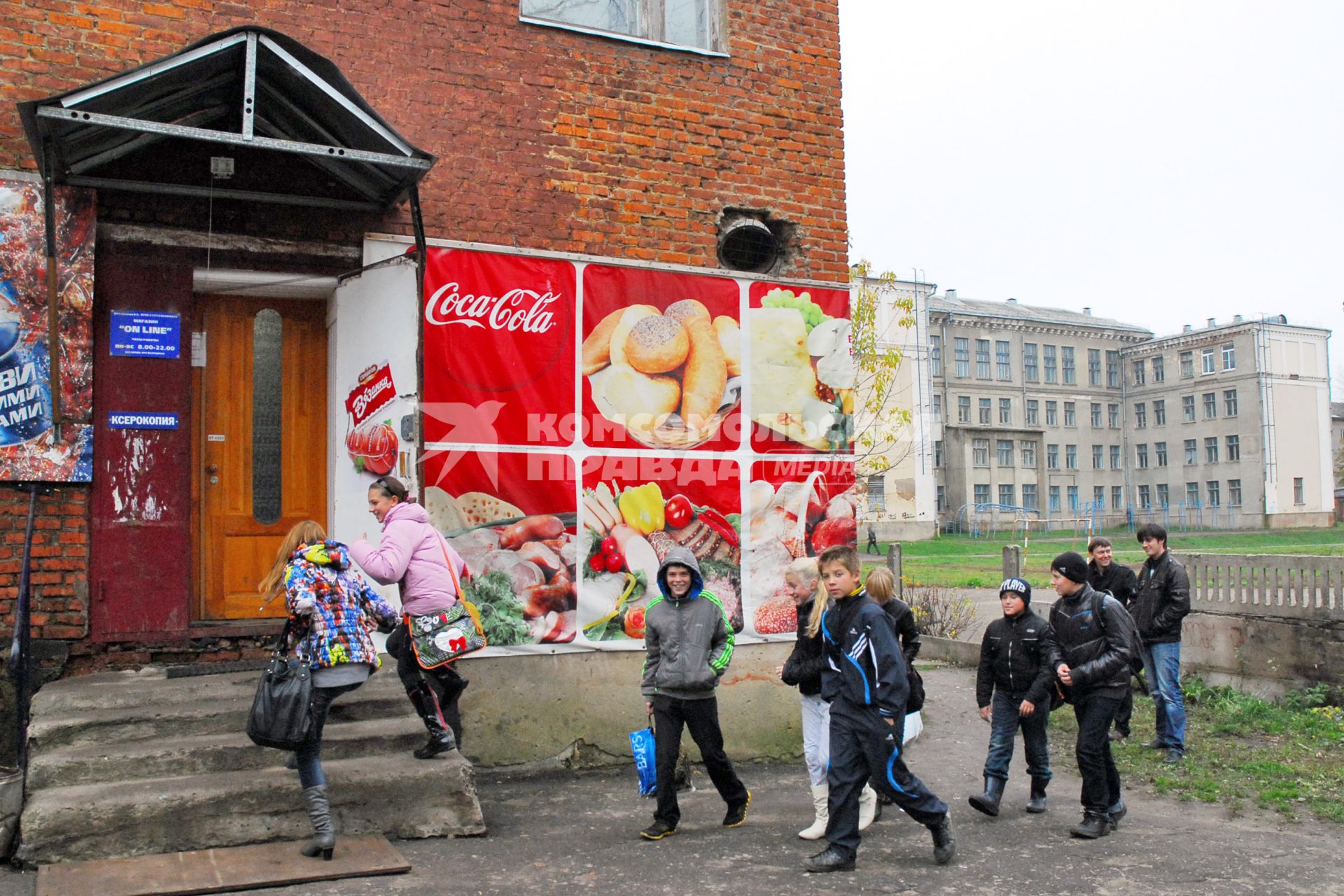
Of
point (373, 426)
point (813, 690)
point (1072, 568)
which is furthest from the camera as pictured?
point (373, 426)

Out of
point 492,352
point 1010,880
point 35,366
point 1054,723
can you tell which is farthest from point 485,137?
point 1054,723

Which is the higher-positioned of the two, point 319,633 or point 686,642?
point 319,633

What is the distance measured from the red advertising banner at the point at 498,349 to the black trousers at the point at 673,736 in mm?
2653

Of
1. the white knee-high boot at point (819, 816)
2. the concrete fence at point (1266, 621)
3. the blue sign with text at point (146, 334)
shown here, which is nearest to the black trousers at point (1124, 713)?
the white knee-high boot at point (819, 816)

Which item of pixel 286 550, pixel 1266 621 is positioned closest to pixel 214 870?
pixel 286 550

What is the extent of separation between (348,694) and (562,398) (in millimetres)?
2691

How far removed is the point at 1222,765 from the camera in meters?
8.55

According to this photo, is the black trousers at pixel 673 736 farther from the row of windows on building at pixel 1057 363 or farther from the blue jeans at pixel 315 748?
the row of windows on building at pixel 1057 363

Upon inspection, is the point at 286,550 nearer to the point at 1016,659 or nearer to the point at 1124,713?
the point at 1016,659

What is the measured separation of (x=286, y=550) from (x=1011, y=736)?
4709 mm

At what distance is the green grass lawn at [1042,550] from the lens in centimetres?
3131

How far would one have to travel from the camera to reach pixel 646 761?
671 centimetres

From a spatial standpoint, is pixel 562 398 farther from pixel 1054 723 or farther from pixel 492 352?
pixel 1054 723

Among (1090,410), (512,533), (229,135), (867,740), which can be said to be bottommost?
(867,740)
